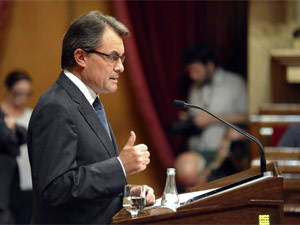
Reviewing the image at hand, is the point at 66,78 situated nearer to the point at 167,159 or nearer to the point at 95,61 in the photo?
the point at 95,61

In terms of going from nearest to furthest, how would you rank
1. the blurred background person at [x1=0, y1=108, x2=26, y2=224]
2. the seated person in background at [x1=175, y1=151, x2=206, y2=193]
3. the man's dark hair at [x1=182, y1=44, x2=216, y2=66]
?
the blurred background person at [x1=0, y1=108, x2=26, y2=224], the seated person in background at [x1=175, y1=151, x2=206, y2=193], the man's dark hair at [x1=182, y1=44, x2=216, y2=66]

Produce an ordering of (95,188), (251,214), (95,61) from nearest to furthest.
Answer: (251,214) → (95,188) → (95,61)

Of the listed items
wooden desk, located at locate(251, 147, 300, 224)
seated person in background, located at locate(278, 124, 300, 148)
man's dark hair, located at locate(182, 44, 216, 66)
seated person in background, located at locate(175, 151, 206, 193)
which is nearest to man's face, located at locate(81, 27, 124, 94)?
wooden desk, located at locate(251, 147, 300, 224)

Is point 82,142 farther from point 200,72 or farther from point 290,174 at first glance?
point 200,72

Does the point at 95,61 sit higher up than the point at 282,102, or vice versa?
the point at 95,61

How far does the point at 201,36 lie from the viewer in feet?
17.6

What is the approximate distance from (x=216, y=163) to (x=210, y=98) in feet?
1.74

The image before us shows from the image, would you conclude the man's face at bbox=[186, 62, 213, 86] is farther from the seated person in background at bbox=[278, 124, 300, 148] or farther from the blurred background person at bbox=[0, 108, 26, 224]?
the blurred background person at bbox=[0, 108, 26, 224]

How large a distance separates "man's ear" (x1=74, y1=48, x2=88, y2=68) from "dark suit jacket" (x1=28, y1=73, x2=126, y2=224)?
0.29 ft

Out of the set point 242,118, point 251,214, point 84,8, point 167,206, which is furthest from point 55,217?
point 84,8

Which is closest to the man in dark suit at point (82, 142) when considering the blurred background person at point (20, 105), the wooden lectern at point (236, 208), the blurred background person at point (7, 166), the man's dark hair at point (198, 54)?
the wooden lectern at point (236, 208)

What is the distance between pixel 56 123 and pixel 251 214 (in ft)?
2.21

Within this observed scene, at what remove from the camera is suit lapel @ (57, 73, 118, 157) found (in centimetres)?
224

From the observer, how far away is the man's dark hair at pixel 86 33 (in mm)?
2301
